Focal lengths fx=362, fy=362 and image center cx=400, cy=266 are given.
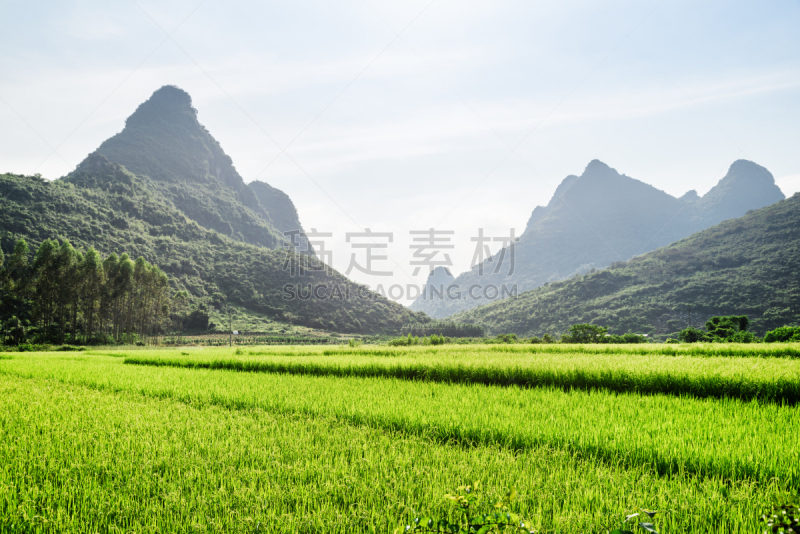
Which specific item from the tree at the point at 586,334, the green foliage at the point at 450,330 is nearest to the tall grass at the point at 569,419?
the tree at the point at 586,334

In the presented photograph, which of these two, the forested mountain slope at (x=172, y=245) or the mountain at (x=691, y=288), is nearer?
the forested mountain slope at (x=172, y=245)

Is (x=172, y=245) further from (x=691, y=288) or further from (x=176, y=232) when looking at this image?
(x=691, y=288)

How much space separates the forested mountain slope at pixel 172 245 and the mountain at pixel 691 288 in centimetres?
3332

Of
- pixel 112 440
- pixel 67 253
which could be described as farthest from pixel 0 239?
pixel 112 440

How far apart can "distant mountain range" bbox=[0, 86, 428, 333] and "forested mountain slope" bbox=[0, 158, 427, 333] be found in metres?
0.21

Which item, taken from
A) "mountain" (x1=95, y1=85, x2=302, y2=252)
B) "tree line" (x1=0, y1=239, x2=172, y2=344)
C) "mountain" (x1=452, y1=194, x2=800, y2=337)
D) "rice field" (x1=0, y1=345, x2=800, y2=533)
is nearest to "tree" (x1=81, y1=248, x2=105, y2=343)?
"tree line" (x1=0, y1=239, x2=172, y2=344)

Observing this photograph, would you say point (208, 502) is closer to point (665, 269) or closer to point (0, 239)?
point (0, 239)

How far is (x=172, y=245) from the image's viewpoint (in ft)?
Answer: 277

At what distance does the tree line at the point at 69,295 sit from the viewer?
35188mm

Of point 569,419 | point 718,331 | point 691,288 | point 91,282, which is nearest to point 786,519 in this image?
point 569,419

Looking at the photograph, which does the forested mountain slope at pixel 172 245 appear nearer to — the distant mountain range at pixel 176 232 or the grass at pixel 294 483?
the distant mountain range at pixel 176 232

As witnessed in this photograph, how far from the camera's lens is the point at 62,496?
10.1 ft

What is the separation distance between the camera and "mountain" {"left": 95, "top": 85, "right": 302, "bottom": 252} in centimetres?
13250

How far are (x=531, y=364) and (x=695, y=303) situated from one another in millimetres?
82253
